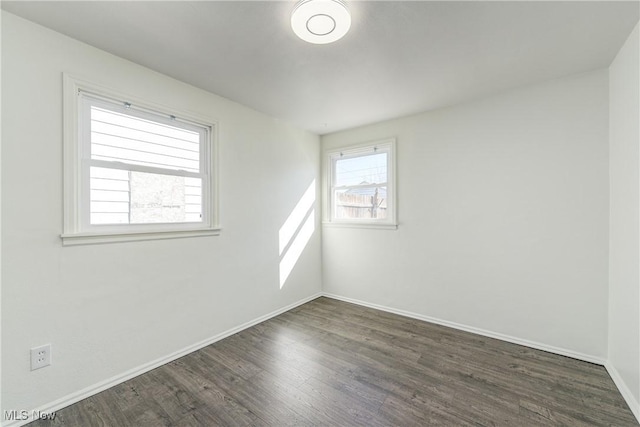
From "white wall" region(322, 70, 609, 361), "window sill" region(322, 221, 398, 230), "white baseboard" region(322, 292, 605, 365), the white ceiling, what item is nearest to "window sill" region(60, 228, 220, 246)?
the white ceiling

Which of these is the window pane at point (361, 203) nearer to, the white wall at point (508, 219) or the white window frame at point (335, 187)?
the white window frame at point (335, 187)

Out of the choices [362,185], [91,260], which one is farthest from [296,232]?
[91,260]

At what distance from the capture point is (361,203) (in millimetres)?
3717

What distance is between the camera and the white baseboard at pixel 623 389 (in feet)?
5.47

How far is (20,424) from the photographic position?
159cm

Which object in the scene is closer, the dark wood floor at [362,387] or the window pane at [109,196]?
the dark wood floor at [362,387]

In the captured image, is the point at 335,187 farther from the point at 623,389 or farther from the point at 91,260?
the point at 623,389

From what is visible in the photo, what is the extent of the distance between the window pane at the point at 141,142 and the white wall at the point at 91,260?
0.71 ft

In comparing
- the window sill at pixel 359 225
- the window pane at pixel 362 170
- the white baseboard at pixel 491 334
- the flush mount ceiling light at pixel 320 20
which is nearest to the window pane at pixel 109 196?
the flush mount ceiling light at pixel 320 20

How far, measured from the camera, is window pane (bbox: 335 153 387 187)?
11.6ft

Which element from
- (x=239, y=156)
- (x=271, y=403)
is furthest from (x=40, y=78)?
(x=271, y=403)

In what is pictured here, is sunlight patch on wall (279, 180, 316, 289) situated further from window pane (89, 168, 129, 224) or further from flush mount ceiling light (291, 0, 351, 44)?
flush mount ceiling light (291, 0, 351, 44)

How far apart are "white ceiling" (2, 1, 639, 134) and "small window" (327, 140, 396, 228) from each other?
977 millimetres

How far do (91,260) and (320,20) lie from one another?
222 centimetres
